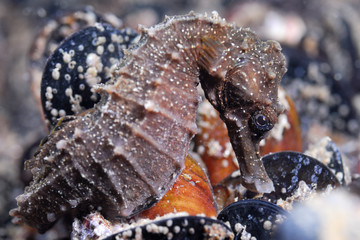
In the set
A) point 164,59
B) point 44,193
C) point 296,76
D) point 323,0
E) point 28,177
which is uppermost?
point 323,0

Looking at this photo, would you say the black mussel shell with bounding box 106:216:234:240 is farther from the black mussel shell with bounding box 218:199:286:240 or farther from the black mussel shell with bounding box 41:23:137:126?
the black mussel shell with bounding box 41:23:137:126

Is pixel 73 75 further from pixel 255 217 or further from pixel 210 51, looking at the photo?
pixel 255 217

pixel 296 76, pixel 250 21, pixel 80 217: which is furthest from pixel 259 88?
pixel 250 21

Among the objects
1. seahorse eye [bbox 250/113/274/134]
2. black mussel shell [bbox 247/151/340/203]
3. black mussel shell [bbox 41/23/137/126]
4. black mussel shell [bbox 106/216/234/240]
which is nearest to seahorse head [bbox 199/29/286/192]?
seahorse eye [bbox 250/113/274/134]

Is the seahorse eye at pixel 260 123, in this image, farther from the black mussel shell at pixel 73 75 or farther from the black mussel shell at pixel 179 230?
the black mussel shell at pixel 73 75

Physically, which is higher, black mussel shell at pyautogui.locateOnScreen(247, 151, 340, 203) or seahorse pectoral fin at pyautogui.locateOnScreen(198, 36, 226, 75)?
seahorse pectoral fin at pyautogui.locateOnScreen(198, 36, 226, 75)

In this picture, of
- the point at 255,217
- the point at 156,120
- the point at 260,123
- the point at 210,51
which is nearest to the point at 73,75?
the point at 156,120

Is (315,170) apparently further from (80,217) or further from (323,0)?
(323,0)
